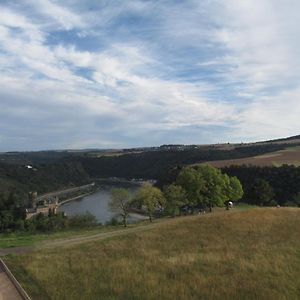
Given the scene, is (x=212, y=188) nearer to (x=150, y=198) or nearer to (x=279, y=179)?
(x=150, y=198)

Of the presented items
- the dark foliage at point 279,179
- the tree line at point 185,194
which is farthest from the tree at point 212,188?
the dark foliage at point 279,179

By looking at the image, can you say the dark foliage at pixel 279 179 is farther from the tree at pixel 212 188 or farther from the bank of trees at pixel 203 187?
the bank of trees at pixel 203 187

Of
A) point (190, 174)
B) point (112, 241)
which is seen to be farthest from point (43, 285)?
point (190, 174)

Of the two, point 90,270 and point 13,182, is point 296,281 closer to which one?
point 90,270

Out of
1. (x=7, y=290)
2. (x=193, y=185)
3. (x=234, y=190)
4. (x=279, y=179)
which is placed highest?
(x=193, y=185)

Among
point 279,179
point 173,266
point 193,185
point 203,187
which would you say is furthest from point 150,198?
point 279,179

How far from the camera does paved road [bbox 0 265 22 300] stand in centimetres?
1430

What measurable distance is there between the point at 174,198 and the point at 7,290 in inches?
1475

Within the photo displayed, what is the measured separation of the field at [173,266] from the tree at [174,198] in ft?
64.9

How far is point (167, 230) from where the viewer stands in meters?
32.0

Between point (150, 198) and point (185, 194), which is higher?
point (185, 194)

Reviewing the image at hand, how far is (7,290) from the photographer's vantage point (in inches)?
595

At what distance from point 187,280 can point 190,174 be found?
3596 centimetres

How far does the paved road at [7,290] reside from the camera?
1430 centimetres
